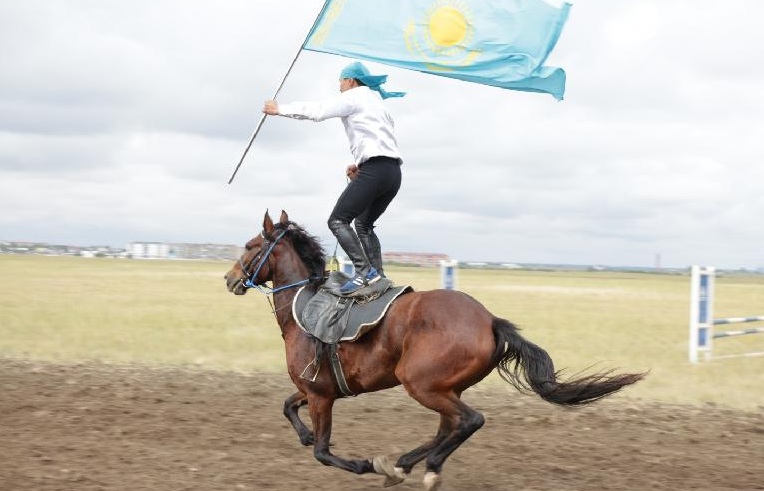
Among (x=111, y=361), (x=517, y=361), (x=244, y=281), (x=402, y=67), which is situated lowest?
(x=111, y=361)

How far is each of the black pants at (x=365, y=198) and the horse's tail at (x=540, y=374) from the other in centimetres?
142

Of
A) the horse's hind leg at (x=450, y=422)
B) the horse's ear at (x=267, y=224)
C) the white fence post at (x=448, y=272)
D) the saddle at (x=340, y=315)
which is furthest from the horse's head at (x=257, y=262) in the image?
the white fence post at (x=448, y=272)

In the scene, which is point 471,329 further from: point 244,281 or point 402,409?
point 402,409

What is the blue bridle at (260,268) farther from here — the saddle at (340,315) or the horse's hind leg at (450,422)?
the horse's hind leg at (450,422)

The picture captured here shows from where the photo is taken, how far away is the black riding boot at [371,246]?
7371mm

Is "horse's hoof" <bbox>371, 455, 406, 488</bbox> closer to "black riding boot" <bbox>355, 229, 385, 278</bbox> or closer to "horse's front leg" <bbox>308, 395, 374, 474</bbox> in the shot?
"horse's front leg" <bbox>308, 395, 374, 474</bbox>

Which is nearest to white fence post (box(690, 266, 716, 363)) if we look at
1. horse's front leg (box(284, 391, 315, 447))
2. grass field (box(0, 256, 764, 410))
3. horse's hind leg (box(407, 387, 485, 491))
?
grass field (box(0, 256, 764, 410))

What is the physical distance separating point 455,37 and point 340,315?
3751mm

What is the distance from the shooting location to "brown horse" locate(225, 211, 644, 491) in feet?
20.9

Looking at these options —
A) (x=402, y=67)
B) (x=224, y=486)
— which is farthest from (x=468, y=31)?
(x=224, y=486)

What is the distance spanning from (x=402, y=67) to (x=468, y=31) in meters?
0.89

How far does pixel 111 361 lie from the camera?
14.5 m

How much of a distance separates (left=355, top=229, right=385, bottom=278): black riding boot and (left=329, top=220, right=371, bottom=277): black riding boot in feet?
0.36

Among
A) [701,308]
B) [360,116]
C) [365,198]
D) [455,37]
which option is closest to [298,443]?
[365,198]
